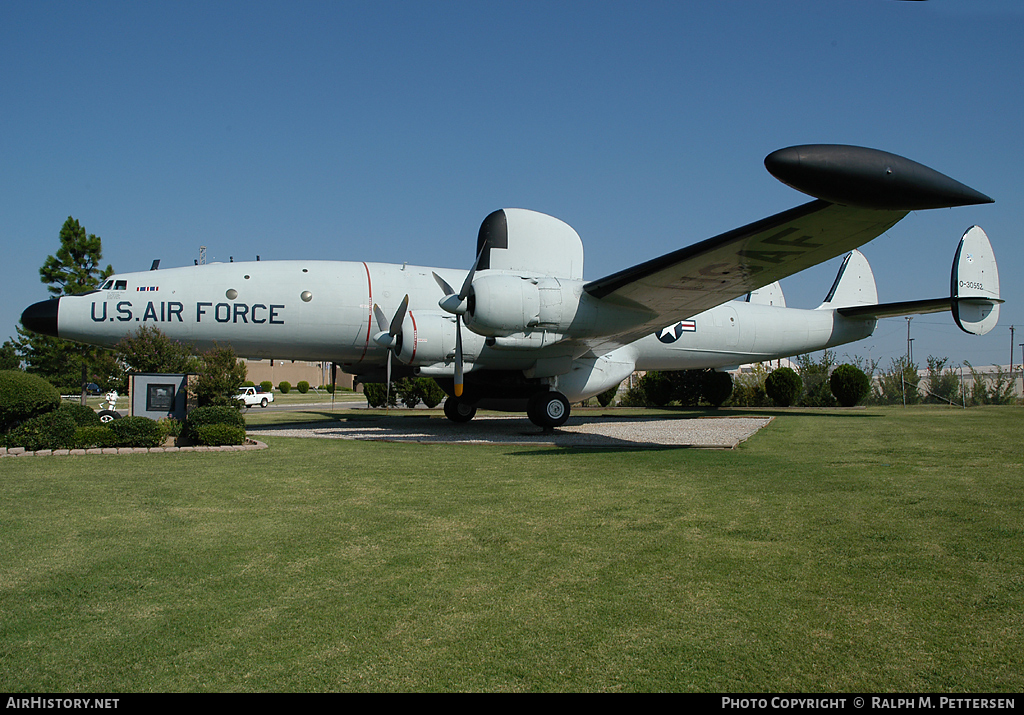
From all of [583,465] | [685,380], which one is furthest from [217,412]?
[685,380]

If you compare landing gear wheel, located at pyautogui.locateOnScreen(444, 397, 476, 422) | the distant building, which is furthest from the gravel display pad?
the distant building

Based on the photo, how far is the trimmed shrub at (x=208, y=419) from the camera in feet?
39.1

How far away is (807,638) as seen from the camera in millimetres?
3146

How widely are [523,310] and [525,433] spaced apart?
12.9 feet

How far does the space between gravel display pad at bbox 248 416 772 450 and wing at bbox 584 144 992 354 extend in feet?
7.24

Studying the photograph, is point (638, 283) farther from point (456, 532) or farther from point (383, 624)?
point (383, 624)

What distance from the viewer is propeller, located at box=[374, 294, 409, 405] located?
46.2 feet

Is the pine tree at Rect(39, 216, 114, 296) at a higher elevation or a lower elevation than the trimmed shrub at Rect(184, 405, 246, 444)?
higher

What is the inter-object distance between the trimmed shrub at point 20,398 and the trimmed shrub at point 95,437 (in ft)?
4.54

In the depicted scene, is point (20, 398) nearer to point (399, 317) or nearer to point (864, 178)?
point (399, 317)

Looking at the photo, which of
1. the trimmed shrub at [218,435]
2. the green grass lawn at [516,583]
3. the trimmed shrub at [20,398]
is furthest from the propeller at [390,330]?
the green grass lawn at [516,583]

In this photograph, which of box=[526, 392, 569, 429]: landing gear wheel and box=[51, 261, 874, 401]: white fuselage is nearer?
box=[51, 261, 874, 401]: white fuselage

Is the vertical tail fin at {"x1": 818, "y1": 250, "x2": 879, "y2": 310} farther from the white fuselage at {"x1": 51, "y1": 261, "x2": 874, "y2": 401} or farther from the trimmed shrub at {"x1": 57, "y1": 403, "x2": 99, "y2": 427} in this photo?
the trimmed shrub at {"x1": 57, "y1": 403, "x2": 99, "y2": 427}

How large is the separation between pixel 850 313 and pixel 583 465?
15517 mm
